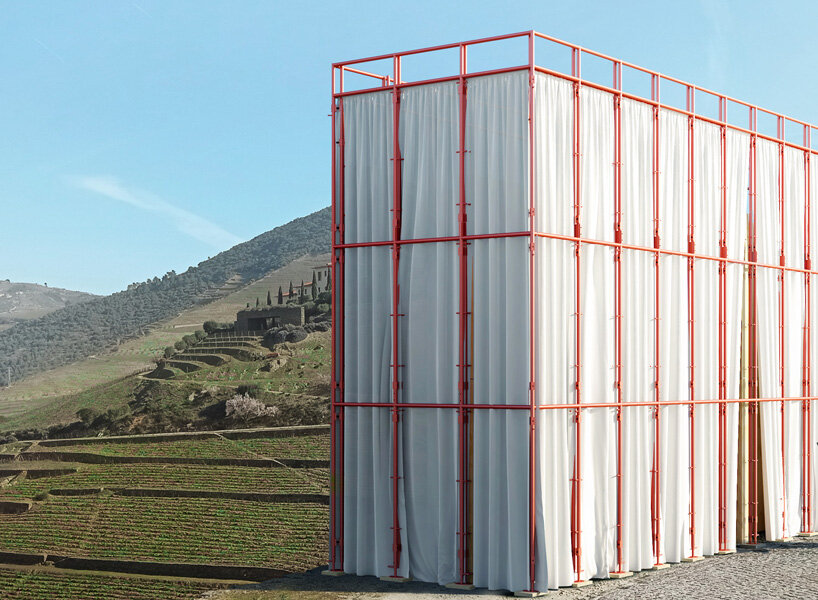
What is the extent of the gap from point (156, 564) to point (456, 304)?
37.8 m

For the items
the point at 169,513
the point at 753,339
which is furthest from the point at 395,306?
the point at 169,513

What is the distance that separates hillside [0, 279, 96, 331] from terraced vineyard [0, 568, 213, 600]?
88083 mm

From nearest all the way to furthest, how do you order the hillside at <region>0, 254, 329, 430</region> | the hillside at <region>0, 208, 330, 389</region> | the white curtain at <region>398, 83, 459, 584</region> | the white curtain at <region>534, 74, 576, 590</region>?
the white curtain at <region>534, 74, 576, 590</region> < the white curtain at <region>398, 83, 459, 584</region> < the hillside at <region>0, 254, 329, 430</region> < the hillside at <region>0, 208, 330, 389</region>

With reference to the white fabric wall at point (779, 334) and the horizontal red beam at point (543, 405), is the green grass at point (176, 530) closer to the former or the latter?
the white fabric wall at point (779, 334)

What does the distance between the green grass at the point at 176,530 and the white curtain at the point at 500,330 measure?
104 ft

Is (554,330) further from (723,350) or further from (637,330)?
(723,350)

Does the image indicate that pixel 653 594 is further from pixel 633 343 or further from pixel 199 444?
pixel 199 444

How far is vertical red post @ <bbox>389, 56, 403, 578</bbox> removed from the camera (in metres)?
11.6

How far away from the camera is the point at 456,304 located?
11359mm

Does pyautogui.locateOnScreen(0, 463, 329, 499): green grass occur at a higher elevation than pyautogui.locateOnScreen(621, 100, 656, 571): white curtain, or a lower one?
lower

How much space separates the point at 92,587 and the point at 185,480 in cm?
1197

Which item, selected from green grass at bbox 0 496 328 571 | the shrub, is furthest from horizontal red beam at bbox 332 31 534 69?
the shrub

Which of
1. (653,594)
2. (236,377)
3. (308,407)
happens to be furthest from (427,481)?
(236,377)

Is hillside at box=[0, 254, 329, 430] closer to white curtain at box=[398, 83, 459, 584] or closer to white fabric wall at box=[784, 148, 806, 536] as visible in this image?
white fabric wall at box=[784, 148, 806, 536]
